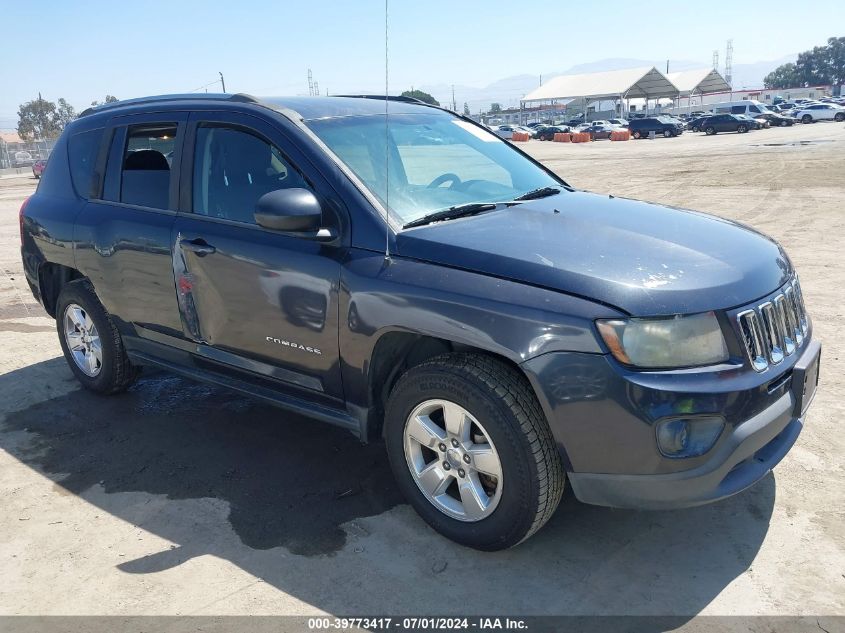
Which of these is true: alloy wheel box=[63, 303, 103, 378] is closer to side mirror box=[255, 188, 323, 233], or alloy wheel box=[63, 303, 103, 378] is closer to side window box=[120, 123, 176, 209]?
side window box=[120, 123, 176, 209]

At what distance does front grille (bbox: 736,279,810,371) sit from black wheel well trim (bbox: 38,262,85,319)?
437 cm

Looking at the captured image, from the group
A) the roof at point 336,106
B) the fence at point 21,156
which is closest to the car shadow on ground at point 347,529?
the roof at point 336,106

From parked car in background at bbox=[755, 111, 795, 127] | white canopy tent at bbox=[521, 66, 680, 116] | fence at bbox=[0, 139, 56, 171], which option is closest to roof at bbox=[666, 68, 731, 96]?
white canopy tent at bbox=[521, 66, 680, 116]

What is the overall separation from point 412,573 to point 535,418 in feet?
2.77

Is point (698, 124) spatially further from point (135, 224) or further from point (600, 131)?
point (135, 224)

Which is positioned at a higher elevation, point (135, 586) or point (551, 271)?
point (551, 271)

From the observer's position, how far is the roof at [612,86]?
7369 centimetres

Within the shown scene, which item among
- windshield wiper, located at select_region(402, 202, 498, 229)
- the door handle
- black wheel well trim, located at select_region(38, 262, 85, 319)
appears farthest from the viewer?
black wheel well trim, located at select_region(38, 262, 85, 319)

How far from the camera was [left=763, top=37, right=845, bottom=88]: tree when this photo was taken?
125812 mm

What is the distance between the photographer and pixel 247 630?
264 cm

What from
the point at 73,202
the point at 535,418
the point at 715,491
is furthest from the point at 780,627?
the point at 73,202

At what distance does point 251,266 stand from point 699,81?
9061cm

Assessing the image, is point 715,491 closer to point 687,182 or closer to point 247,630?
point 247,630

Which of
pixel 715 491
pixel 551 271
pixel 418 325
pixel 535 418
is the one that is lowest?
pixel 715 491
